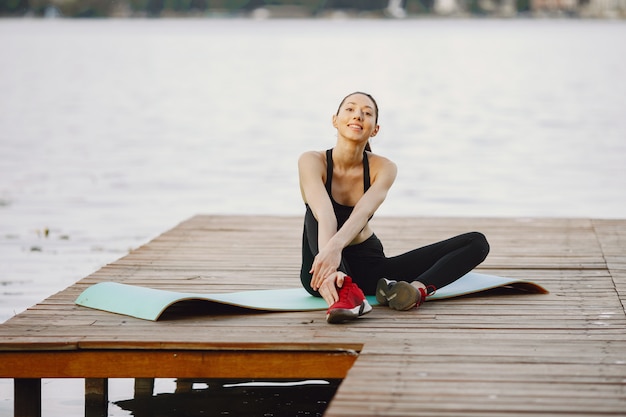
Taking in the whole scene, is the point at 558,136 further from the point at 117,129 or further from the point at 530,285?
the point at 530,285

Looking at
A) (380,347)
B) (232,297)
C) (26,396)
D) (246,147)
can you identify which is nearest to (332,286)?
(380,347)

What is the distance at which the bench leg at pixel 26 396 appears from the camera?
468 centimetres

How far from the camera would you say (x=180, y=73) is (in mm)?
48406

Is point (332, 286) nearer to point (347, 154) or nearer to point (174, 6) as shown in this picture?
point (347, 154)

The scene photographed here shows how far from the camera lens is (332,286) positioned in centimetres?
486

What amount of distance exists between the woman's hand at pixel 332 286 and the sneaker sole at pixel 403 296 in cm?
31

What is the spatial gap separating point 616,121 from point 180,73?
25.2 metres

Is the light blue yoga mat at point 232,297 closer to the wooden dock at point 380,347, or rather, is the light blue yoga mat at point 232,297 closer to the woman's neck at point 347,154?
the wooden dock at point 380,347

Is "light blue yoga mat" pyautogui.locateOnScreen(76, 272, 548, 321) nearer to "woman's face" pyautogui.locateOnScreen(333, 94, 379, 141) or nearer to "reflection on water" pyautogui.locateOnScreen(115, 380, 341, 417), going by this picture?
"reflection on water" pyautogui.locateOnScreen(115, 380, 341, 417)

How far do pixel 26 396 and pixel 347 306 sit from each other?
135 cm

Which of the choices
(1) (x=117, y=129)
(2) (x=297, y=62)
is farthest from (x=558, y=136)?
(2) (x=297, y=62)

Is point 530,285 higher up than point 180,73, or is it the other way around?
point 530,285

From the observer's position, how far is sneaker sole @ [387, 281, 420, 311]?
16.6ft

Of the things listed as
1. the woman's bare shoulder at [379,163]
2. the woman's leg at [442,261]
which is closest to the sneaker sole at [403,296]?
the woman's leg at [442,261]
